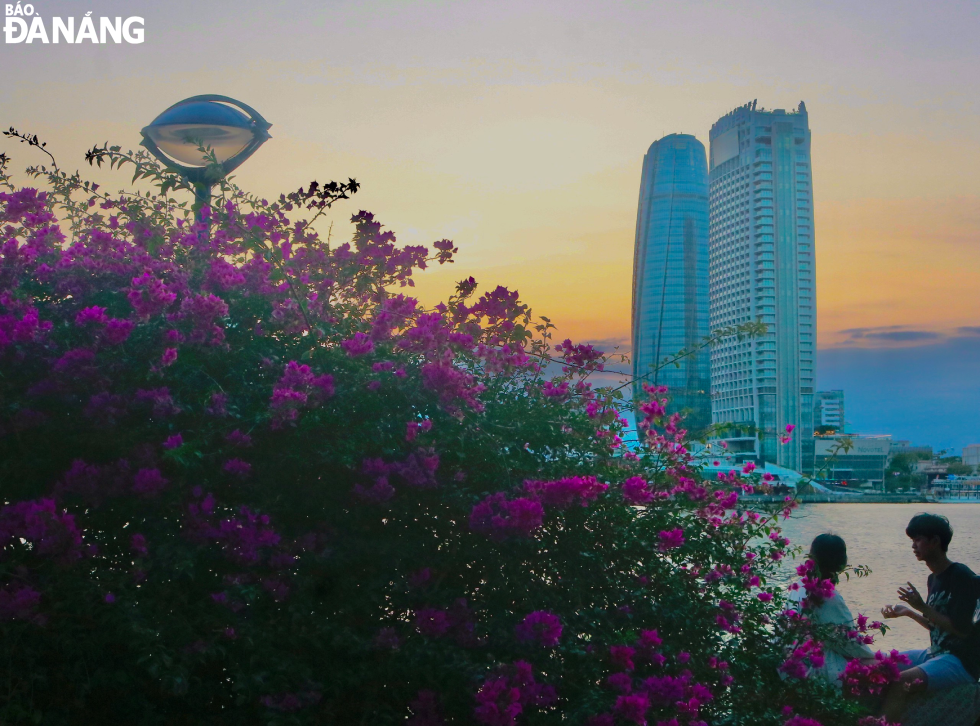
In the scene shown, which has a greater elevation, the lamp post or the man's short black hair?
the lamp post

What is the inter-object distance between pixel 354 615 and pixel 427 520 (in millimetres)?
354

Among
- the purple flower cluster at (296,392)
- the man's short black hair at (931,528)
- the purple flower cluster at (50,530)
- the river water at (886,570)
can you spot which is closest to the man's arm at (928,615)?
the man's short black hair at (931,528)

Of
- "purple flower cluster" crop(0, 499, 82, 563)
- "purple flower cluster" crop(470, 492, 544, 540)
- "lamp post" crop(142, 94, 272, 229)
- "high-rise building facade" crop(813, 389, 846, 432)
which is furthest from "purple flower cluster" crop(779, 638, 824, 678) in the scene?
"high-rise building facade" crop(813, 389, 846, 432)

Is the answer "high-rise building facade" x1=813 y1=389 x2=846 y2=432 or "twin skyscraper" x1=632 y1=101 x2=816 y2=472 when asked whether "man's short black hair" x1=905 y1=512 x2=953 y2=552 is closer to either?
"twin skyscraper" x1=632 y1=101 x2=816 y2=472

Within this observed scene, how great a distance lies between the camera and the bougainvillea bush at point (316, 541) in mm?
2332

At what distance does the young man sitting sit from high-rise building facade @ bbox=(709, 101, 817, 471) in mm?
109748

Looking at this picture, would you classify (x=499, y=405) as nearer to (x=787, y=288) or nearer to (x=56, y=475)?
(x=56, y=475)

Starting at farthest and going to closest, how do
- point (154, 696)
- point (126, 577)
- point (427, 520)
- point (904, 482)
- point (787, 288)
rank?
point (904, 482) < point (787, 288) < point (427, 520) < point (154, 696) < point (126, 577)

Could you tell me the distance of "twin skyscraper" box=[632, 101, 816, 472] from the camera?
88.9m

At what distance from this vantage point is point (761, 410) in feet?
364

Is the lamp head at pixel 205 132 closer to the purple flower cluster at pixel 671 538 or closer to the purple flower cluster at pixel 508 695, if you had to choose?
the purple flower cluster at pixel 671 538

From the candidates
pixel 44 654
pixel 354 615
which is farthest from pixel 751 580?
pixel 44 654

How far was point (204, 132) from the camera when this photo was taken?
4832mm

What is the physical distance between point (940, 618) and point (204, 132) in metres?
4.34
